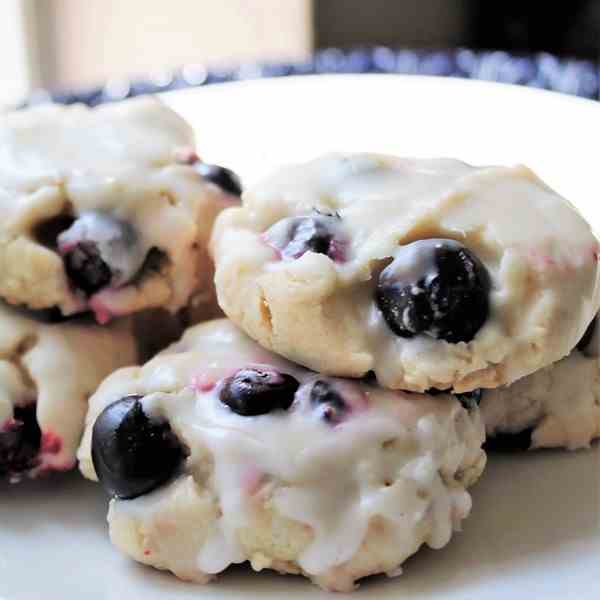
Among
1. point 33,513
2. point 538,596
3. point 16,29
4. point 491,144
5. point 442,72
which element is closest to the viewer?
point 538,596

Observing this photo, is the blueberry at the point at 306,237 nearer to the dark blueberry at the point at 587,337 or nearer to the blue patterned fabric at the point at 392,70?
the dark blueberry at the point at 587,337

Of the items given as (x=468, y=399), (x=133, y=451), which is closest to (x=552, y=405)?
(x=468, y=399)

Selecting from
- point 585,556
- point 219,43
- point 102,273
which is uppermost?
point 102,273

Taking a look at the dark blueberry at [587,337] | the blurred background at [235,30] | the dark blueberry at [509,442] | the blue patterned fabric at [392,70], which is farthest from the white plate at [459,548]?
the blurred background at [235,30]

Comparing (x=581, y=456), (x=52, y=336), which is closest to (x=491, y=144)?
(x=581, y=456)

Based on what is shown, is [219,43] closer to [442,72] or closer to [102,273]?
[442,72]

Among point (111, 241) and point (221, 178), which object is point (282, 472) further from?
point (221, 178)
